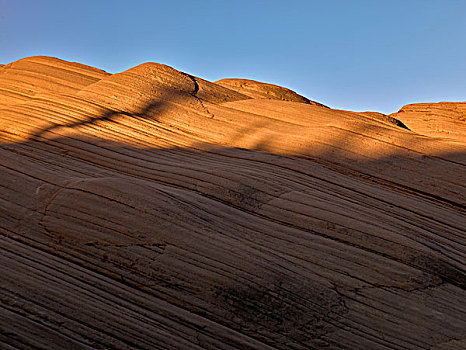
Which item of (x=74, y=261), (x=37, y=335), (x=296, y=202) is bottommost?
(x=37, y=335)

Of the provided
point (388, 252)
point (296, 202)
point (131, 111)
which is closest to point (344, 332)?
point (388, 252)

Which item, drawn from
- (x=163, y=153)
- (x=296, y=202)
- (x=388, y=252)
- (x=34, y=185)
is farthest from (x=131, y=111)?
(x=388, y=252)

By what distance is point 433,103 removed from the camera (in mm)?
8391

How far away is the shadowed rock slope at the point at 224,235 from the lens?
295cm

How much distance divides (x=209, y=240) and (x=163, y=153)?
2.38m

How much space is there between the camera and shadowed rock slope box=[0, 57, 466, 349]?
2951 mm

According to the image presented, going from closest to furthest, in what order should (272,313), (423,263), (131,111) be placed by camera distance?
1. (272,313)
2. (423,263)
3. (131,111)

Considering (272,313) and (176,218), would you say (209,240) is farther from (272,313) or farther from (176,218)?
(272,313)

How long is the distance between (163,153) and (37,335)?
3.32 m

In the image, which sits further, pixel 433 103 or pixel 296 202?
pixel 433 103

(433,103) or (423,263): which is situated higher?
(433,103)

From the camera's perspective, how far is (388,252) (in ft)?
12.5

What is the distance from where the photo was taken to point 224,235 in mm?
3695

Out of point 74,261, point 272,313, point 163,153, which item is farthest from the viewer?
point 163,153
